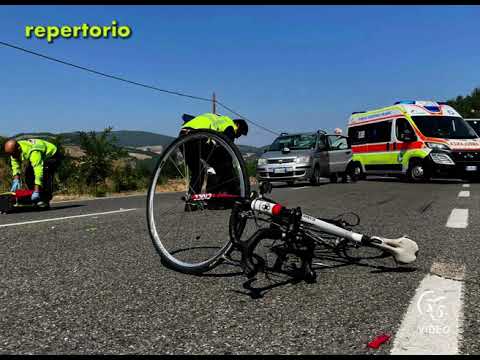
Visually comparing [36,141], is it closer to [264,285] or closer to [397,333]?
[264,285]

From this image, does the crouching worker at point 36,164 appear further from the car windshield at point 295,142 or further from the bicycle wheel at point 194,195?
the car windshield at point 295,142

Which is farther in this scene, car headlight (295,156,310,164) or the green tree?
the green tree

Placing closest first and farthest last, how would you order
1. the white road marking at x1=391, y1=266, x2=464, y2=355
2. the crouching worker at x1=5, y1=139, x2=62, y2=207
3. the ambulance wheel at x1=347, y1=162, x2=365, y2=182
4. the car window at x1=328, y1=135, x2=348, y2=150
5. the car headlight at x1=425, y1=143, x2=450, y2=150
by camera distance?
the white road marking at x1=391, y1=266, x2=464, y2=355 < the crouching worker at x1=5, y1=139, x2=62, y2=207 < the car headlight at x1=425, y1=143, x2=450, y2=150 < the car window at x1=328, y1=135, x2=348, y2=150 < the ambulance wheel at x1=347, y1=162, x2=365, y2=182

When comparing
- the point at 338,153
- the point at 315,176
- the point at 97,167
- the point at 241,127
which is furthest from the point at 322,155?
the point at 241,127

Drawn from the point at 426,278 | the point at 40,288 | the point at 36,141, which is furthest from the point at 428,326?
the point at 36,141

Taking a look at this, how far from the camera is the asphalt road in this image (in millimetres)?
1898

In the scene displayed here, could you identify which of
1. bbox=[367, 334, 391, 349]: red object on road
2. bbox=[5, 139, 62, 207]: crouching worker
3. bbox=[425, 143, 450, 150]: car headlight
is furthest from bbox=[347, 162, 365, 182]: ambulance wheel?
bbox=[367, 334, 391, 349]: red object on road

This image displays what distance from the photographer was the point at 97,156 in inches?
671

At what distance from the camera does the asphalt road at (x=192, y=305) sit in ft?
6.23

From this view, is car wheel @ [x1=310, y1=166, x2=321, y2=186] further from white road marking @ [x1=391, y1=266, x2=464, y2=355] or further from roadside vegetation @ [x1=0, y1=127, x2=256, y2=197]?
white road marking @ [x1=391, y1=266, x2=464, y2=355]

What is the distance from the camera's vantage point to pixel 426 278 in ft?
9.35

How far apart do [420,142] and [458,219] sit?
9973 millimetres

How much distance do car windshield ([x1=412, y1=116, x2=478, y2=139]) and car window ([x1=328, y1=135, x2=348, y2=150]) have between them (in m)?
2.69

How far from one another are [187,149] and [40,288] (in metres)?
1.37
